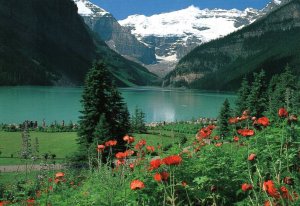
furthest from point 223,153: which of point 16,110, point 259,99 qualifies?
point 16,110

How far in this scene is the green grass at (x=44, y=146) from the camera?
33.4 meters

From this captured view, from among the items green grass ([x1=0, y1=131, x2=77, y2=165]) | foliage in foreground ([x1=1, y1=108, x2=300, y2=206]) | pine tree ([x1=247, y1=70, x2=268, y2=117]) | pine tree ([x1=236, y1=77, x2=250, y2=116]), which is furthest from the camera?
pine tree ([x1=236, y1=77, x2=250, y2=116])

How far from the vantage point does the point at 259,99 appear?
4838cm

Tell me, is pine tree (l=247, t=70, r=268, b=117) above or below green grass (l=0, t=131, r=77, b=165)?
above

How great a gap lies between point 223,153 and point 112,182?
1821 millimetres

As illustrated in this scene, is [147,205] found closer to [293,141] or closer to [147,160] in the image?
[147,160]

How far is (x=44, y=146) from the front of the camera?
39281 millimetres

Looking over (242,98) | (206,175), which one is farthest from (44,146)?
(206,175)

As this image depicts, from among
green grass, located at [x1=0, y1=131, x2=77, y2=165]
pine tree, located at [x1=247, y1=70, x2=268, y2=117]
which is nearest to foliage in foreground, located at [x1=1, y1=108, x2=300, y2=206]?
green grass, located at [x1=0, y1=131, x2=77, y2=165]

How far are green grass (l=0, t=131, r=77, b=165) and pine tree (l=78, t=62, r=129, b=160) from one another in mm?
3999

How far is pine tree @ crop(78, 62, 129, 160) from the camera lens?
104ft

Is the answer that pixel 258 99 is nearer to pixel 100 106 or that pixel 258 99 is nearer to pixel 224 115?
pixel 224 115

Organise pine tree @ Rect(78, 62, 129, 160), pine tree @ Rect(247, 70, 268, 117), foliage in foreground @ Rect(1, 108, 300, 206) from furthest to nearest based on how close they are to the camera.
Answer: pine tree @ Rect(247, 70, 268, 117), pine tree @ Rect(78, 62, 129, 160), foliage in foreground @ Rect(1, 108, 300, 206)

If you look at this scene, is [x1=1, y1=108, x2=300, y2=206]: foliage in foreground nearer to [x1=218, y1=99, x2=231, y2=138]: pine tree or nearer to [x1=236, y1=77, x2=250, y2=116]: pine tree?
[x1=218, y1=99, x2=231, y2=138]: pine tree
